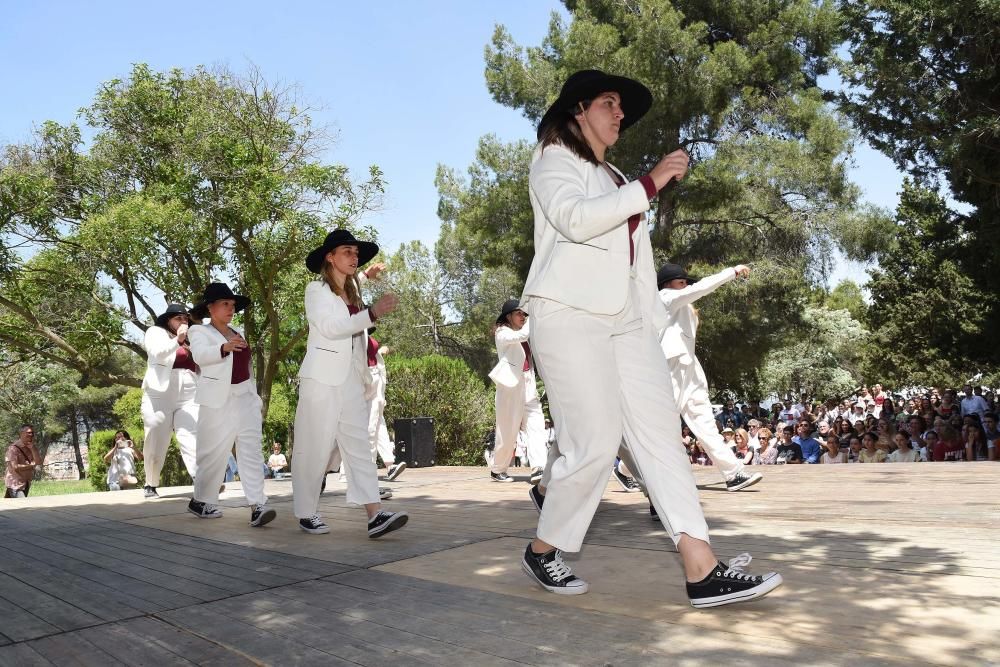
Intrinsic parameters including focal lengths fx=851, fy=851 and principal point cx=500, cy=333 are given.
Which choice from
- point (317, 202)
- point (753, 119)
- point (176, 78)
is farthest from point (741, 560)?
point (753, 119)

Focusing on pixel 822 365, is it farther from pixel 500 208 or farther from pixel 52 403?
pixel 52 403

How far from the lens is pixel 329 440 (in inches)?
214

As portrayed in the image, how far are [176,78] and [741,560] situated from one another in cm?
1989

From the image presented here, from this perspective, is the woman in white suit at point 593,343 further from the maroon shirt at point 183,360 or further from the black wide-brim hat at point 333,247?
the maroon shirt at point 183,360

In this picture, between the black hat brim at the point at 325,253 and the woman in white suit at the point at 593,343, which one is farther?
the black hat brim at the point at 325,253

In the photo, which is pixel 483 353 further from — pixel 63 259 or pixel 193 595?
pixel 193 595

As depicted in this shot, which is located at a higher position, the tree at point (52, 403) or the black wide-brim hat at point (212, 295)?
the tree at point (52, 403)

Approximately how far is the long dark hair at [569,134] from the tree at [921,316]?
86.8ft

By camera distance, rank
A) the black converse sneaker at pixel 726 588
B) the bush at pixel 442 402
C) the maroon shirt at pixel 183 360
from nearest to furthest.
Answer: the black converse sneaker at pixel 726 588
the maroon shirt at pixel 183 360
the bush at pixel 442 402

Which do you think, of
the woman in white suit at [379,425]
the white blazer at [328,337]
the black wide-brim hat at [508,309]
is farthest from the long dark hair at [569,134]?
the woman in white suit at [379,425]

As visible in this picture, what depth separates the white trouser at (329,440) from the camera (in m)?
5.36

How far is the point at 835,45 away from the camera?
23.6 m

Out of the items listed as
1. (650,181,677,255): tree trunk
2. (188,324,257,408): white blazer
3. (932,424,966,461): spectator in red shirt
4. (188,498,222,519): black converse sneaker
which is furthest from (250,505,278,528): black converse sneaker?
(650,181,677,255): tree trunk

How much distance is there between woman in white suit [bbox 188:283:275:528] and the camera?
660 centimetres
